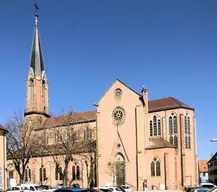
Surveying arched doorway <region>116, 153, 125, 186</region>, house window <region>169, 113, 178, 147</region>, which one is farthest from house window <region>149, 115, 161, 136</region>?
arched doorway <region>116, 153, 125, 186</region>

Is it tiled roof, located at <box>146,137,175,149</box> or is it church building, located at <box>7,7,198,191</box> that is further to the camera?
tiled roof, located at <box>146,137,175,149</box>

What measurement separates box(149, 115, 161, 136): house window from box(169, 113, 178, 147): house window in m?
2.20

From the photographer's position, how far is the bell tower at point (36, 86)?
3819 inches

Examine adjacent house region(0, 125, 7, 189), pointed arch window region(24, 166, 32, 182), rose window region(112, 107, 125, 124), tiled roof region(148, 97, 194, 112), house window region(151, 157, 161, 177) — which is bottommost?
pointed arch window region(24, 166, 32, 182)

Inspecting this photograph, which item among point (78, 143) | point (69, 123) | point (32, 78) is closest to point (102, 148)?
point (78, 143)

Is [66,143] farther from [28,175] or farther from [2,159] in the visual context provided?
[28,175]

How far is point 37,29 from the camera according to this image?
10575cm

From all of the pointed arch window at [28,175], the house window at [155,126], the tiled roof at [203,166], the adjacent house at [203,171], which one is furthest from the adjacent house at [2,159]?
the tiled roof at [203,166]

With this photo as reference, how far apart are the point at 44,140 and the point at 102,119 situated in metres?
11.0

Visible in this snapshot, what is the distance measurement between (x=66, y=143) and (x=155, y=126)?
16764 mm

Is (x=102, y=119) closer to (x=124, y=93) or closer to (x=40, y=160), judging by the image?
(x=124, y=93)

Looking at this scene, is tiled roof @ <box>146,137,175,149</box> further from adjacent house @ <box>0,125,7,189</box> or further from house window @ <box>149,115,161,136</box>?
adjacent house @ <box>0,125,7,189</box>

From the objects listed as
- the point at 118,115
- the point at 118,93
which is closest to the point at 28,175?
the point at 118,115

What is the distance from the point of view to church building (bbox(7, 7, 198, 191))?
221ft
